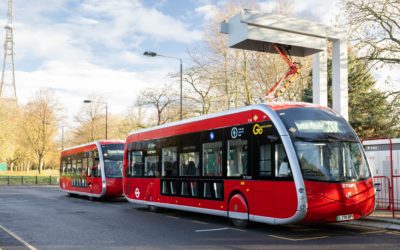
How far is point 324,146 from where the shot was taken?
11.4 meters

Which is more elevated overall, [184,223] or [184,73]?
[184,73]

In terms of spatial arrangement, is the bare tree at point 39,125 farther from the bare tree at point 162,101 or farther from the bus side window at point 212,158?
the bus side window at point 212,158

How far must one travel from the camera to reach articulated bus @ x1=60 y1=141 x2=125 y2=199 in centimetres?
2489

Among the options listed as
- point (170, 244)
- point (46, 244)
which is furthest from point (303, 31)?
point (46, 244)

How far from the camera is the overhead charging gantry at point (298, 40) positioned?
54.3ft

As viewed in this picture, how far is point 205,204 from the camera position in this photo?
1450cm

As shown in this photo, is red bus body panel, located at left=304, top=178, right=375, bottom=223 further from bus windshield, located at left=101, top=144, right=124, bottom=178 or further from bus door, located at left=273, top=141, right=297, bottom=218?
bus windshield, located at left=101, top=144, right=124, bottom=178

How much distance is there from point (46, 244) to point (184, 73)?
28.5 metres

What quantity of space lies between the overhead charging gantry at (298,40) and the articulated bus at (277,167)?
3777 mm

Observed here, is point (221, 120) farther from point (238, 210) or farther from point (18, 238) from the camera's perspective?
point (18, 238)

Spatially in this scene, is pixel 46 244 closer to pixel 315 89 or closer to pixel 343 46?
pixel 315 89

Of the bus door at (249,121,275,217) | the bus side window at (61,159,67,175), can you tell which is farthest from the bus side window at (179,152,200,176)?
the bus side window at (61,159,67,175)

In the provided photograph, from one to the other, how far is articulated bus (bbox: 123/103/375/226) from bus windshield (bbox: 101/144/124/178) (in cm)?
1009

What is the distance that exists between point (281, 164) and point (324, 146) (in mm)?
1093
